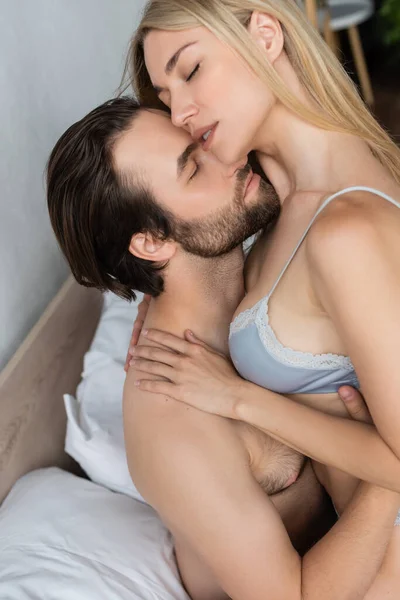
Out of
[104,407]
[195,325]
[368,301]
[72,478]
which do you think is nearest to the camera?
[368,301]

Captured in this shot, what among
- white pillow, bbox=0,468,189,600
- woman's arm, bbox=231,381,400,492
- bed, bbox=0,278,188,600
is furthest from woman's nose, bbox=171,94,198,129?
white pillow, bbox=0,468,189,600

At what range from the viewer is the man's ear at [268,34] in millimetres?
1211

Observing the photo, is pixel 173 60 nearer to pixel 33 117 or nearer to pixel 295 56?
pixel 295 56

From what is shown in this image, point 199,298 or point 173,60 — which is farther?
point 199,298

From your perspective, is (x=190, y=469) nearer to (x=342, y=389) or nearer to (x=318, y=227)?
(x=342, y=389)

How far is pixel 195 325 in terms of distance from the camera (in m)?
1.45

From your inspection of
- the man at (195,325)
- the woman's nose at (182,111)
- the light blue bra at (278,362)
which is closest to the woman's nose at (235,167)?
the man at (195,325)

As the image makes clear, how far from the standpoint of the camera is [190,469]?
48.2 inches

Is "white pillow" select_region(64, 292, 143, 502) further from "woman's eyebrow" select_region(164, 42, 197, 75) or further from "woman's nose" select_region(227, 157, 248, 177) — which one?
"woman's eyebrow" select_region(164, 42, 197, 75)

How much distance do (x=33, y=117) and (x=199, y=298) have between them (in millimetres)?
652

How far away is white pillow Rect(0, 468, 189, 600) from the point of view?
4.32 ft

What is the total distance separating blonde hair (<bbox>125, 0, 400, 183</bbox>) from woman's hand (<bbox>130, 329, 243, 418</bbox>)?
48cm

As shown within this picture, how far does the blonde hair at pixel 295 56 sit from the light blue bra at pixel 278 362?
18 centimetres

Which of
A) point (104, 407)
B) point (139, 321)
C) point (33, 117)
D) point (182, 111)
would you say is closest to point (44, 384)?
point (104, 407)
